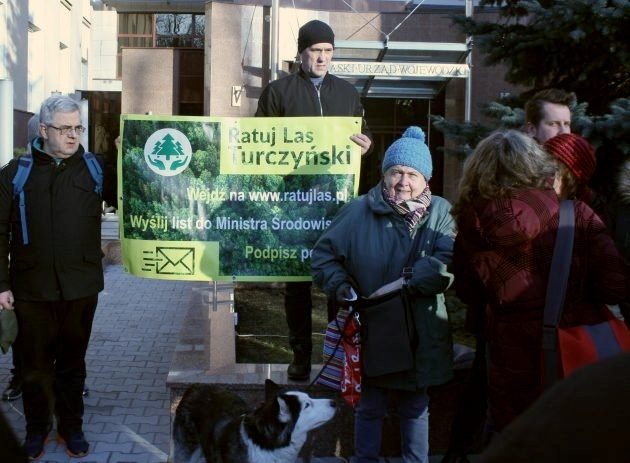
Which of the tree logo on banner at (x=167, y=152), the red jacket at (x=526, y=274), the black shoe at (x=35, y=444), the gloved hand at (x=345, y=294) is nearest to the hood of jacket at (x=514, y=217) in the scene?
the red jacket at (x=526, y=274)

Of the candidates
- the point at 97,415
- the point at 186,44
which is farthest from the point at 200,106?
the point at 97,415

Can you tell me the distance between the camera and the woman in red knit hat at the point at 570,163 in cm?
321

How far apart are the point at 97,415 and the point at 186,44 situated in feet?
92.6

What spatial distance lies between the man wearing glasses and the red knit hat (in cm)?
263

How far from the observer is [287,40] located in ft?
56.1

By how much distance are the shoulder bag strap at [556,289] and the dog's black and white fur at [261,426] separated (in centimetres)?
125

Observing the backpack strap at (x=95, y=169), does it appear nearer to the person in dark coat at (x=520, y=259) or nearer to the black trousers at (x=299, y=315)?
the black trousers at (x=299, y=315)

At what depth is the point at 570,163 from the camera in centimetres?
320

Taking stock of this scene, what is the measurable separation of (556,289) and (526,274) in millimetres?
128

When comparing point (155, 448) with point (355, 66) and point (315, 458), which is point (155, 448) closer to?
point (315, 458)

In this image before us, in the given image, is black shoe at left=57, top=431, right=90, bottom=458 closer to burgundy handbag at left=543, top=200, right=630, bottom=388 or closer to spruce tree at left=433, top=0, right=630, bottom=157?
burgundy handbag at left=543, top=200, right=630, bottom=388

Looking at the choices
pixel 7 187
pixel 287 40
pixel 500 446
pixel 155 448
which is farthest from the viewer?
pixel 287 40

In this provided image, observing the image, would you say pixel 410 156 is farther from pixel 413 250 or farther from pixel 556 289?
pixel 556 289

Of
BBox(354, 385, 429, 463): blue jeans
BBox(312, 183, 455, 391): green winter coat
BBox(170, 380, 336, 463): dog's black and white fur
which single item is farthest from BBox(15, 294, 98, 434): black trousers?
BBox(354, 385, 429, 463): blue jeans
